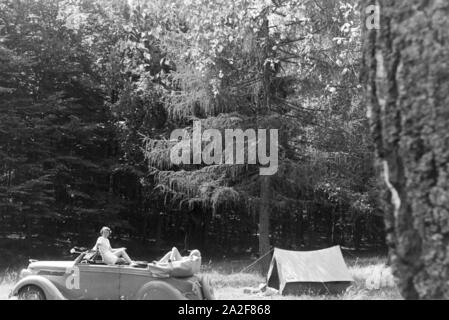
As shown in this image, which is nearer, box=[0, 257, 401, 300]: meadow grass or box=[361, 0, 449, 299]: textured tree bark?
box=[361, 0, 449, 299]: textured tree bark

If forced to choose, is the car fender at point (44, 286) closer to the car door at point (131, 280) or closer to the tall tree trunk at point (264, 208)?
the car door at point (131, 280)

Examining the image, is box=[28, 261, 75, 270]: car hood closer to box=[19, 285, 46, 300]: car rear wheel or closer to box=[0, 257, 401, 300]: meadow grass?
box=[19, 285, 46, 300]: car rear wheel

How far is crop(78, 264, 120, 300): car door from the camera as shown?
273 inches

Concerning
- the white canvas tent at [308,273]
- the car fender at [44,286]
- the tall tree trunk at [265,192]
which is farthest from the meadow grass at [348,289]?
the car fender at [44,286]

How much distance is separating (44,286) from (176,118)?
11579 mm

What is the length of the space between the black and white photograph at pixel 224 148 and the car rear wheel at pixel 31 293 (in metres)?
0.03

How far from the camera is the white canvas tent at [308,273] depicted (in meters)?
10.7

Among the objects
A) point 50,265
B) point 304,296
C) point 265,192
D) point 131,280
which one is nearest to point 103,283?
point 131,280

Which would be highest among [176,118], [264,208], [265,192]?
[176,118]

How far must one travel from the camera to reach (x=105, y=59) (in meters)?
21.3

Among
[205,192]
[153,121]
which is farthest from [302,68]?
[153,121]

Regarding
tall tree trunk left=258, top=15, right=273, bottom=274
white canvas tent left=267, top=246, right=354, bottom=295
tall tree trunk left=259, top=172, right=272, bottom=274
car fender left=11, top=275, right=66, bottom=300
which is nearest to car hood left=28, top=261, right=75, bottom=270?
car fender left=11, top=275, right=66, bottom=300

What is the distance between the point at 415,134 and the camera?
6.44 ft

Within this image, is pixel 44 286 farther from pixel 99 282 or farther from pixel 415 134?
pixel 415 134
